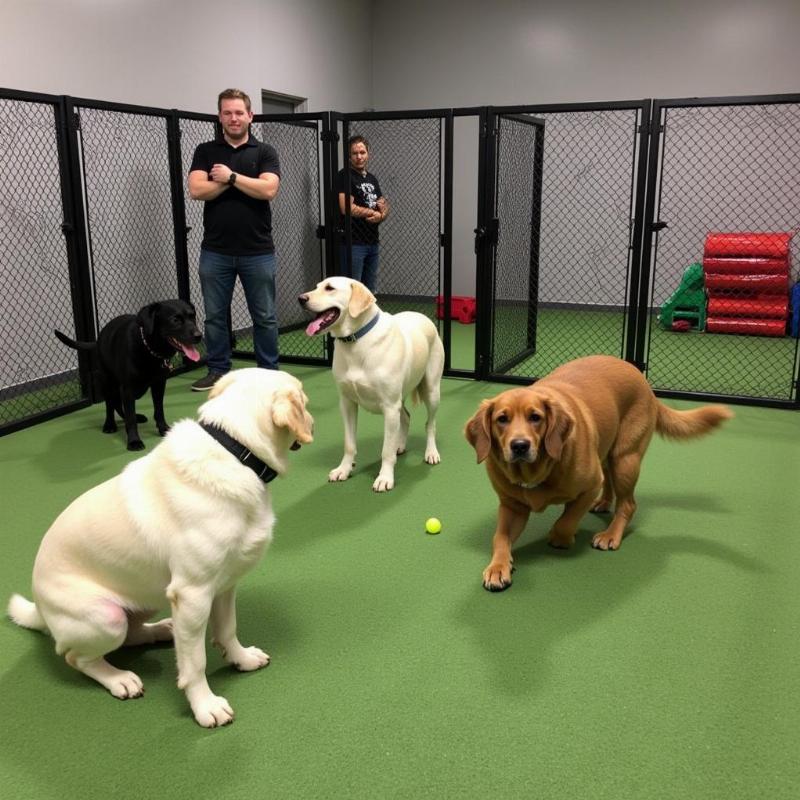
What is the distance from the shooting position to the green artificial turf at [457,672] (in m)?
1.81

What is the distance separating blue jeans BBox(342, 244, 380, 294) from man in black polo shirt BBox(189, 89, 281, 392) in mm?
889

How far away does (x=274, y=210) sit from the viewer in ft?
22.0

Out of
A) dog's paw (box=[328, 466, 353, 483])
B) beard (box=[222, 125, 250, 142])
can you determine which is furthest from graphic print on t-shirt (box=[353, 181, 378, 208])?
dog's paw (box=[328, 466, 353, 483])

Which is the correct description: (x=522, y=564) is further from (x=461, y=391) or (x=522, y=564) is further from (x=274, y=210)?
(x=274, y=210)

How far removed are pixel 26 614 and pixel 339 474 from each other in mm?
1667

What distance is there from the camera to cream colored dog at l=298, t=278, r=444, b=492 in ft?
11.6

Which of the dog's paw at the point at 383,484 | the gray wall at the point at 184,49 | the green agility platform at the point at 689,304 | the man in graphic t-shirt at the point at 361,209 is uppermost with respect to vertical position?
the gray wall at the point at 184,49

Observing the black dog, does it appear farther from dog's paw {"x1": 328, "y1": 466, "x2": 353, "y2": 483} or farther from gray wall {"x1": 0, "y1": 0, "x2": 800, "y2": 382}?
gray wall {"x1": 0, "y1": 0, "x2": 800, "y2": 382}

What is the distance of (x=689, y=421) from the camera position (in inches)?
122

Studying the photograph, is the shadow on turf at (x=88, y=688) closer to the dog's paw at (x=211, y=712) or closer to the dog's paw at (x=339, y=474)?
the dog's paw at (x=211, y=712)

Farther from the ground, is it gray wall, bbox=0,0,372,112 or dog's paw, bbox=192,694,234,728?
gray wall, bbox=0,0,372,112

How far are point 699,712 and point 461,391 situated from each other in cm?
359

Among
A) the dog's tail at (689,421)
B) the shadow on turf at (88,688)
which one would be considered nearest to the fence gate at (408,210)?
the dog's tail at (689,421)

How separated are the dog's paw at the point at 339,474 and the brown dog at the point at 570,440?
1093 mm
